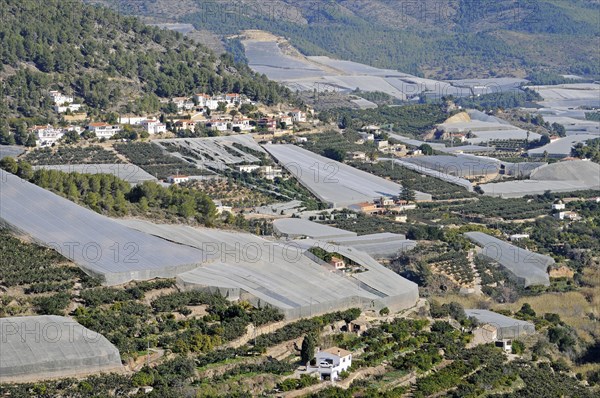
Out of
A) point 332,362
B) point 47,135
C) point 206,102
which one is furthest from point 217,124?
point 332,362

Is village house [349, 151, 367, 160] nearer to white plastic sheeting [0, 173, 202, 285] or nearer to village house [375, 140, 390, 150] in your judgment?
village house [375, 140, 390, 150]

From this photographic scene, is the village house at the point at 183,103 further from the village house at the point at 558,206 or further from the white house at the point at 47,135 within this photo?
the village house at the point at 558,206

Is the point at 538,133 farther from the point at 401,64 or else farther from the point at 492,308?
→ the point at 401,64

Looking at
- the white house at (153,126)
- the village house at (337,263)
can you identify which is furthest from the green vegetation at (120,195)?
the white house at (153,126)

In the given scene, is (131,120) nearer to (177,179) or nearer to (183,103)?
(183,103)

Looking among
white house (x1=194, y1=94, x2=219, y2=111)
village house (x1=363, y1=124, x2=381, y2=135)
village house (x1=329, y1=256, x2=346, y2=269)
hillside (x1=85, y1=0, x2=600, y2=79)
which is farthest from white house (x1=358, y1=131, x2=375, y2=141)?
hillside (x1=85, y1=0, x2=600, y2=79)

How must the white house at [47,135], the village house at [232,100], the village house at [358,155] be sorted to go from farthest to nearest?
1. the village house at [232,100]
2. the village house at [358,155]
3. the white house at [47,135]
